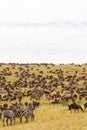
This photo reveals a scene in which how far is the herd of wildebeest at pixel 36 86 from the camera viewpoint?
196 feet

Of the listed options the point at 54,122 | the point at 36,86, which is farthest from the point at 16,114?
the point at 36,86

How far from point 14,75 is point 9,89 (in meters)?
18.2

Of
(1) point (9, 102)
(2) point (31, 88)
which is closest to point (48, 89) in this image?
(2) point (31, 88)

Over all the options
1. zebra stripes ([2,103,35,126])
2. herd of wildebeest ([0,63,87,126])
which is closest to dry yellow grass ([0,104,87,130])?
zebra stripes ([2,103,35,126])

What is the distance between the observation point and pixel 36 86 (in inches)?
3391

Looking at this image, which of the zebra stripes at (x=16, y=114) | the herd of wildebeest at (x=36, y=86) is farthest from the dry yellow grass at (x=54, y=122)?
the herd of wildebeest at (x=36, y=86)

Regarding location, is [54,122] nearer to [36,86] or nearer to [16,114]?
[16,114]

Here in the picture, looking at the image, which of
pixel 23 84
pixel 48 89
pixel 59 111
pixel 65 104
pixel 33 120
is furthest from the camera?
pixel 23 84

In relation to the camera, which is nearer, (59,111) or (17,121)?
(17,121)

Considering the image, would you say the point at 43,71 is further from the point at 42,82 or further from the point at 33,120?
the point at 33,120

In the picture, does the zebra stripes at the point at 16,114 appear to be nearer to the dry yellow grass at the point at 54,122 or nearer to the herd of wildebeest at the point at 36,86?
the herd of wildebeest at the point at 36,86

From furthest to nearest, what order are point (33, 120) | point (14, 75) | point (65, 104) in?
point (14, 75)
point (65, 104)
point (33, 120)

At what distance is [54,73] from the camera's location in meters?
105

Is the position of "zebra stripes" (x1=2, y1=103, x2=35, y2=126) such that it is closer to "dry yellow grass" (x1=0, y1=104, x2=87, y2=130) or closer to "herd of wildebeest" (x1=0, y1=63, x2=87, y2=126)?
"herd of wildebeest" (x1=0, y1=63, x2=87, y2=126)
